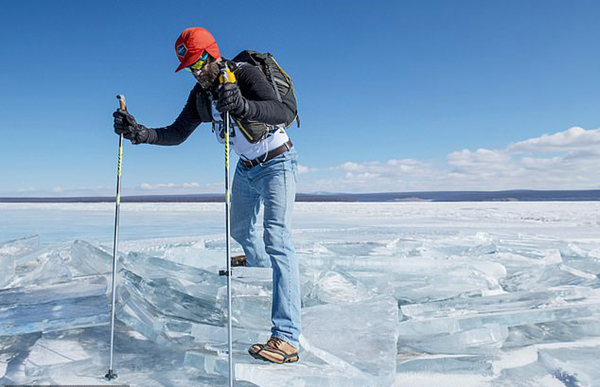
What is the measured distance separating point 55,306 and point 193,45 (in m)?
2.04

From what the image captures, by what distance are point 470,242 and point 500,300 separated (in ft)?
9.17

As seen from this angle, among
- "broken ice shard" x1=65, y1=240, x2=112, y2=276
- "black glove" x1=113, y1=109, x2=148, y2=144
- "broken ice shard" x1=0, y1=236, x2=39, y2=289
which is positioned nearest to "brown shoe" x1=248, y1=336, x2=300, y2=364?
"black glove" x1=113, y1=109, x2=148, y2=144

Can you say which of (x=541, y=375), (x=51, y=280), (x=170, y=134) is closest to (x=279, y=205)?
(x=170, y=134)

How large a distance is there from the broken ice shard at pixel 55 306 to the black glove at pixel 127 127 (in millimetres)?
1128

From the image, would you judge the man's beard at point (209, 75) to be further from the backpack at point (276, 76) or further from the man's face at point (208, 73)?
the backpack at point (276, 76)

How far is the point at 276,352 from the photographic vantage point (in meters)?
1.94

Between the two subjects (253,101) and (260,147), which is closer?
(253,101)

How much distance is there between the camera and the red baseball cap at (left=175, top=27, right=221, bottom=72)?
1971 mm

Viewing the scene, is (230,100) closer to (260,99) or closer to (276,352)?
(260,99)

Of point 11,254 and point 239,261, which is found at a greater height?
point 239,261

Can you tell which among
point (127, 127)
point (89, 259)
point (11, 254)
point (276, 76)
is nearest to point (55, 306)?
point (89, 259)

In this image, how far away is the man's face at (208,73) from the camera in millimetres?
2057

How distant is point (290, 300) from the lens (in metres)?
2.09

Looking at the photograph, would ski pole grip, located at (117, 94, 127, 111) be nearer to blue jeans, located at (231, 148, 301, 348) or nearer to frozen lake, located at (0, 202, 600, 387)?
blue jeans, located at (231, 148, 301, 348)
